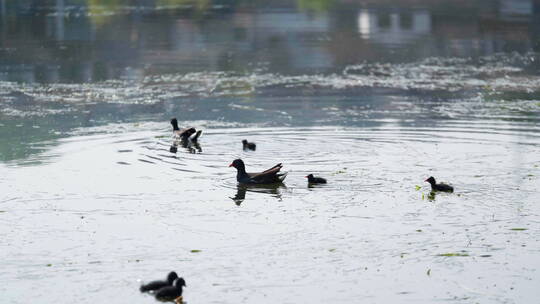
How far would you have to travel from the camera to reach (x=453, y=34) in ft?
136

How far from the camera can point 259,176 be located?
18.5 meters

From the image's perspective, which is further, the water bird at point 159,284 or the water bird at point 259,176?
the water bird at point 259,176

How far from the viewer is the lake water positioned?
43.4ft

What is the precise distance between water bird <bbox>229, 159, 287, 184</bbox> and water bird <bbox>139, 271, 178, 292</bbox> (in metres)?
5.80

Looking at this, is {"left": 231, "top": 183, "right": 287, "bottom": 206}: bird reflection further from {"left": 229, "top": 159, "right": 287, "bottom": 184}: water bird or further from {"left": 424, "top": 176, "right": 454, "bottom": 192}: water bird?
{"left": 424, "top": 176, "right": 454, "bottom": 192}: water bird

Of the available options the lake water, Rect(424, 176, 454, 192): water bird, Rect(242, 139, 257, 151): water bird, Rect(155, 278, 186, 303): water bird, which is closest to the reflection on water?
the lake water

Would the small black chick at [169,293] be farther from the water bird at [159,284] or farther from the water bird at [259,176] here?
the water bird at [259,176]

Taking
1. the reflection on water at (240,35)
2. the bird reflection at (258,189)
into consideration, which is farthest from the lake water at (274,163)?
the reflection on water at (240,35)

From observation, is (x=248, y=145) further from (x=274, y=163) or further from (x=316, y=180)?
(x=316, y=180)

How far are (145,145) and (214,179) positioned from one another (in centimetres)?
382

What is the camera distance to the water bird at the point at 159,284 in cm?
1251

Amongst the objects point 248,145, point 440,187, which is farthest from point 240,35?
point 440,187

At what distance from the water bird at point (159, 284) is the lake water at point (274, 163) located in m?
0.21

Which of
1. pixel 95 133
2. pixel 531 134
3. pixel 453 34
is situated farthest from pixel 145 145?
pixel 453 34
